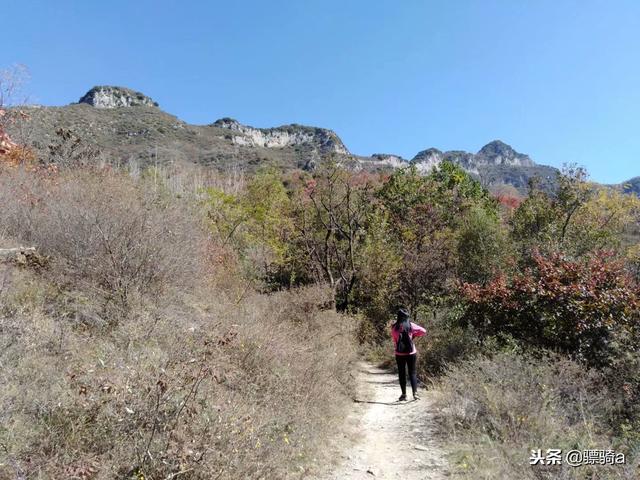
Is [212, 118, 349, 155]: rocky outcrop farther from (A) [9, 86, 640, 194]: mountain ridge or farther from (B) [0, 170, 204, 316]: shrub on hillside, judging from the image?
(B) [0, 170, 204, 316]: shrub on hillside

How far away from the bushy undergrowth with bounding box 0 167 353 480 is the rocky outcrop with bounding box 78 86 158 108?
9969cm

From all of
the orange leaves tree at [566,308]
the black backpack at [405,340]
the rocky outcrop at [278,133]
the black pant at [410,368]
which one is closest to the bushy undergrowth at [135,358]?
the black pant at [410,368]

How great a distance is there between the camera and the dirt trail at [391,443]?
17.6ft

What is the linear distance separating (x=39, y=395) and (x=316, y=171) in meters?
16.9

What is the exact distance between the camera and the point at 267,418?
5219 mm

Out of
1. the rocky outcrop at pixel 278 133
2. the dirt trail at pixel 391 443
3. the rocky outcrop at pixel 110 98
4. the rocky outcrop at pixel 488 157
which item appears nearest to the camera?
the dirt trail at pixel 391 443

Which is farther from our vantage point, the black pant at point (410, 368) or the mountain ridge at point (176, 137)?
the mountain ridge at point (176, 137)

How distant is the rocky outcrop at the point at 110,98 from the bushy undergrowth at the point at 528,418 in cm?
10513

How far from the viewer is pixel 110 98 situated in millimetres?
97875

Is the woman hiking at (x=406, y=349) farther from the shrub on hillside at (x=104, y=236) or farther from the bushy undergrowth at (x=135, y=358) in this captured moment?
the shrub on hillside at (x=104, y=236)

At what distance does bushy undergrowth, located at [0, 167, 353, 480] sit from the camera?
12.6 ft

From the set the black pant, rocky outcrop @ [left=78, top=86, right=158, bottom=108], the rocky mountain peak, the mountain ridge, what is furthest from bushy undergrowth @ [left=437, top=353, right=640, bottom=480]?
the rocky mountain peak

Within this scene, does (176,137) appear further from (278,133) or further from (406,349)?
(406,349)

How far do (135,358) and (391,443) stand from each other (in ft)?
13.2
